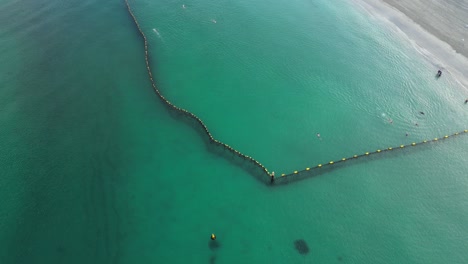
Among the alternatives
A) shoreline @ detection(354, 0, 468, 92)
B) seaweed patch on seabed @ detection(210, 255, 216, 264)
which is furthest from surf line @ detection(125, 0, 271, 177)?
shoreline @ detection(354, 0, 468, 92)

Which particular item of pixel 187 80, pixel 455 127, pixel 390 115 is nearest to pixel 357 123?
pixel 390 115

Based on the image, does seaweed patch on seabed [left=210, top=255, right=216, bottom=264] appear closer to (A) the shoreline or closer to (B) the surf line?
(B) the surf line

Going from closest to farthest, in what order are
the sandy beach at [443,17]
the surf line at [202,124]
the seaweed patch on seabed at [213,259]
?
1. the seaweed patch on seabed at [213,259]
2. the surf line at [202,124]
3. the sandy beach at [443,17]

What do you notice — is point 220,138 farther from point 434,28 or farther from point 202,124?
point 434,28

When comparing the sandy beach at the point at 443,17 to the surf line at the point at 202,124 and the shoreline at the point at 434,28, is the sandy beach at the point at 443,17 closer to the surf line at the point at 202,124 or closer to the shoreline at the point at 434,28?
the shoreline at the point at 434,28

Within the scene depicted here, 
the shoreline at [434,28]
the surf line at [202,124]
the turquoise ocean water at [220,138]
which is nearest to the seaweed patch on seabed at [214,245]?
the turquoise ocean water at [220,138]

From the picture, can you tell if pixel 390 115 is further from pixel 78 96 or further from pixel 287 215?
pixel 78 96

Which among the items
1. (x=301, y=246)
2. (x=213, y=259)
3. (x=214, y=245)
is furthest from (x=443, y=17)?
(x=213, y=259)

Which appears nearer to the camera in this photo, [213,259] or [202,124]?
[213,259]
